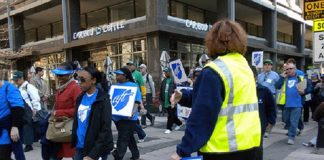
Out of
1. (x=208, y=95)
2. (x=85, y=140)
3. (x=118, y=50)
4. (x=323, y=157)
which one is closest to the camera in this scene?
(x=208, y=95)

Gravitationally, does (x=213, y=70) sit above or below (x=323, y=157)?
above

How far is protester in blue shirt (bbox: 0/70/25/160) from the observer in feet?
17.5

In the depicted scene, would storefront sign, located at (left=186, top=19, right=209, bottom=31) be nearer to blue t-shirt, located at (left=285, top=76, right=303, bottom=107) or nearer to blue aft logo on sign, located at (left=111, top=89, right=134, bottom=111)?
blue t-shirt, located at (left=285, top=76, right=303, bottom=107)

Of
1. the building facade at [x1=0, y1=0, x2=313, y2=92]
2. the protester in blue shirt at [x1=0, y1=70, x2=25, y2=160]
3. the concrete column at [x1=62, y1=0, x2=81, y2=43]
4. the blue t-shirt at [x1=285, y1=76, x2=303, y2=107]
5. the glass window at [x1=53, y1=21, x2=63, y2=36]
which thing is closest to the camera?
the protester in blue shirt at [x1=0, y1=70, x2=25, y2=160]

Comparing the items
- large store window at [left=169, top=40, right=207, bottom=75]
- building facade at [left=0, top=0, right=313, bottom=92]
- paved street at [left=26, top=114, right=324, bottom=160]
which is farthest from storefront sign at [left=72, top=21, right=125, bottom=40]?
paved street at [left=26, top=114, right=324, bottom=160]

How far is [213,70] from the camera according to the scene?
2.60 meters

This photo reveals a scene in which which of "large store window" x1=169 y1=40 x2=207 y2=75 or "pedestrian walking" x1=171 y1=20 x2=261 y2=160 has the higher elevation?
"large store window" x1=169 y1=40 x2=207 y2=75

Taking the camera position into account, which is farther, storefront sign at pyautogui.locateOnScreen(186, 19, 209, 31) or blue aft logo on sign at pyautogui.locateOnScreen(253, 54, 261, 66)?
storefront sign at pyautogui.locateOnScreen(186, 19, 209, 31)

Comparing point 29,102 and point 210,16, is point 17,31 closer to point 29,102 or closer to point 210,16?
point 210,16

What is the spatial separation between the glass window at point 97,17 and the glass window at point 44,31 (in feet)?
16.9

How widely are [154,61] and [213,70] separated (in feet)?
49.4

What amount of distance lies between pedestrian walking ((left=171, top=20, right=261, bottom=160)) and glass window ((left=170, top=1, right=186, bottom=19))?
1890 centimetres

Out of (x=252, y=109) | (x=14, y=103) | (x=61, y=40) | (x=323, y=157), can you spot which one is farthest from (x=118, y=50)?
(x=252, y=109)

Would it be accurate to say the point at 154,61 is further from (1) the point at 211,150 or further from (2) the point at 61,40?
(1) the point at 211,150
